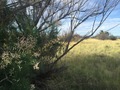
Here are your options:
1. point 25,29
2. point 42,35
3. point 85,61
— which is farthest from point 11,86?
point 85,61

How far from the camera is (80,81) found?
10555 millimetres

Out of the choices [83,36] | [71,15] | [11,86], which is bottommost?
[11,86]

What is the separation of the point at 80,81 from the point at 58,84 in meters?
1.23

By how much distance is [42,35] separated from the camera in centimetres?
934

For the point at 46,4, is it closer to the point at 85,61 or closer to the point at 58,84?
the point at 58,84

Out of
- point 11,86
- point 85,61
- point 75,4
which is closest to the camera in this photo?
point 11,86

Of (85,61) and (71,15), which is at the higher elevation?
(71,15)

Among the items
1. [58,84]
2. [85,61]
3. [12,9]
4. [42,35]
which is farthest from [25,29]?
[85,61]

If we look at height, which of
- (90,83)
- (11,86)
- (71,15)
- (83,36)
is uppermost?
(71,15)

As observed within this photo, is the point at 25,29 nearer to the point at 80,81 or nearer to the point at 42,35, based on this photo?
the point at 42,35

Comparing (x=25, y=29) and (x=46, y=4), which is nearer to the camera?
(x=25, y=29)

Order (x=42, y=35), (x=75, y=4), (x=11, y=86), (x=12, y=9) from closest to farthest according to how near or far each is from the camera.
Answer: (x=11, y=86), (x=12, y=9), (x=42, y=35), (x=75, y=4)

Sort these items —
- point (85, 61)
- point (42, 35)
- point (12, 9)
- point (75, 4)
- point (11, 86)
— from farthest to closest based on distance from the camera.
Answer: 1. point (85, 61)
2. point (75, 4)
3. point (42, 35)
4. point (12, 9)
5. point (11, 86)

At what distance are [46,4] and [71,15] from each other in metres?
1.23
